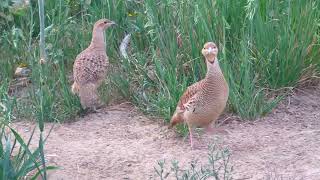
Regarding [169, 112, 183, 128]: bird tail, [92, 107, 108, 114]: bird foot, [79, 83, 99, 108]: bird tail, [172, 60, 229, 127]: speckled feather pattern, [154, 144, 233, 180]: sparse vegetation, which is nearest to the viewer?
[154, 144, 233, 180]: sparse vegetation

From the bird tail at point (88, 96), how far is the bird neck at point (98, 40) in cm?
51

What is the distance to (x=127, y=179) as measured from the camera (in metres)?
5.12

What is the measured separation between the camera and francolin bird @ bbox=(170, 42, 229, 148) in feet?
18.1

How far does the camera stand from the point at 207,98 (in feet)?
18.2

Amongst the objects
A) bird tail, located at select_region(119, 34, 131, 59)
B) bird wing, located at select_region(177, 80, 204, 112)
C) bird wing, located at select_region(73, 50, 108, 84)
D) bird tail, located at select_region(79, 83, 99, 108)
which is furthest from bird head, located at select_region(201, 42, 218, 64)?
bird tail, located at select_region(119, 34, 131, 59)

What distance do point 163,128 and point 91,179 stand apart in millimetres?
1031

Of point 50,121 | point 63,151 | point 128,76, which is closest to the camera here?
point 63,151

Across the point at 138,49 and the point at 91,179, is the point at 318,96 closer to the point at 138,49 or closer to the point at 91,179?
the point at 138,49

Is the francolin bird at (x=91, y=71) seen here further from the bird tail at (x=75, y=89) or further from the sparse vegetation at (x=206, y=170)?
the sparse vegetation at (x=206, y=170)

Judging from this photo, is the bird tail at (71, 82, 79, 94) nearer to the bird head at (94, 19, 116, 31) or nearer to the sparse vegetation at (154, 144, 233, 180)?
the bird head at (94, 19, 116, 31)

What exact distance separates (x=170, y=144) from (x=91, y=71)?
1313 millimetres

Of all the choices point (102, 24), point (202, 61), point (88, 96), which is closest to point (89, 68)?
point (88, 96)

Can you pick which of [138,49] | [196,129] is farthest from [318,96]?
[138,49]

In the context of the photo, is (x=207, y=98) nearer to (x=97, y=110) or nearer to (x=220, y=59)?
(x=220, y=59)
